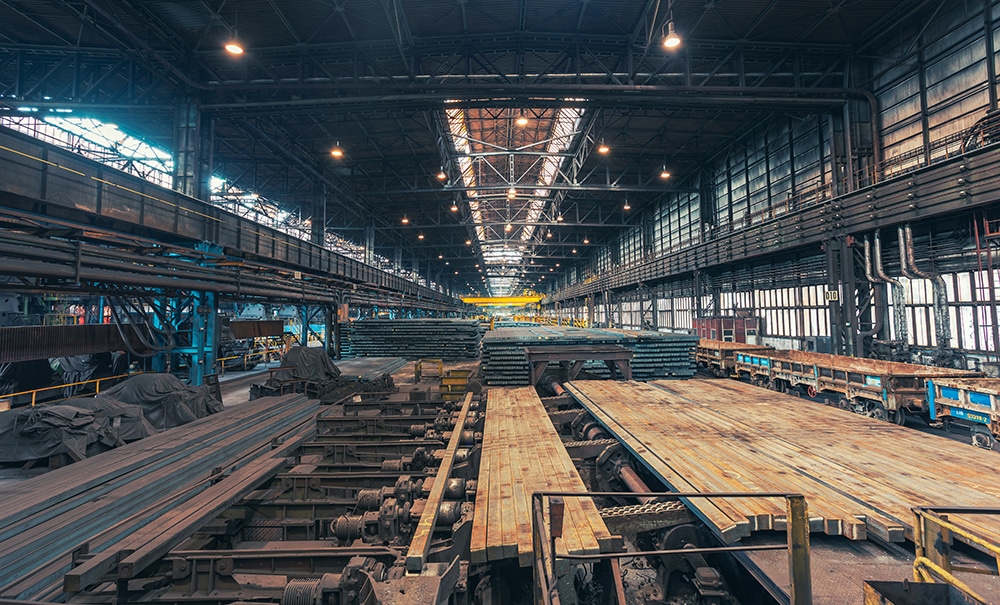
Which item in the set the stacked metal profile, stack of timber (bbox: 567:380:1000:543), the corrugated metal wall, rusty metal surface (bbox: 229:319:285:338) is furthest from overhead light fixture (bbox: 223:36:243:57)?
the corrugated metal wall

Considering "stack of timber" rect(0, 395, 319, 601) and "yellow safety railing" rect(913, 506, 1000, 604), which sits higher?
"yellow safety railing" rect(913, 506, 1000, 604)

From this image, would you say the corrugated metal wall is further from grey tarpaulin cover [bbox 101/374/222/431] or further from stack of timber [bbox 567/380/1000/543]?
grey tarpaulin cover [bbox 101/374/222/431]

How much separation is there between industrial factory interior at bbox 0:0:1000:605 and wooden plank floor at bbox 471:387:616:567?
0.05 metres

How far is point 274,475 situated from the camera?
5.81 metres

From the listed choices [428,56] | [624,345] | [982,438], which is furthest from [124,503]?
[428,56]

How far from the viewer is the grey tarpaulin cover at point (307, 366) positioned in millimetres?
11420

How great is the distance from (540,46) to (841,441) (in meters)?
13.6

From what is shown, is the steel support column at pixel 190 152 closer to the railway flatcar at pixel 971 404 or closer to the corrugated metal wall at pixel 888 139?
the railway flatcar at pixel 971 404

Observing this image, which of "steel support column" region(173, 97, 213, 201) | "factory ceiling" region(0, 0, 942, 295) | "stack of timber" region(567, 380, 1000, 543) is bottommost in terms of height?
"stack of timber" region(567, 380, 1000, 543)

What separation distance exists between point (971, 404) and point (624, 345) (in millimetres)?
6273

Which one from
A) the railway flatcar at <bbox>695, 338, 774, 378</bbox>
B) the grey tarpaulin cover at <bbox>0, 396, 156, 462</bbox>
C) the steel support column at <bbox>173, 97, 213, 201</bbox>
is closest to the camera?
the grey tarpaulin cover at <bbox>0, 396, 156, 462</bbox>

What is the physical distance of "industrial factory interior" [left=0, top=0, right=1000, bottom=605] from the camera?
348 centimetres

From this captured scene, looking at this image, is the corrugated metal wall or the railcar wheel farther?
the corrugated metal wall

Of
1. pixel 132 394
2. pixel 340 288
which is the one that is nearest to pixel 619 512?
pixel 132 394
